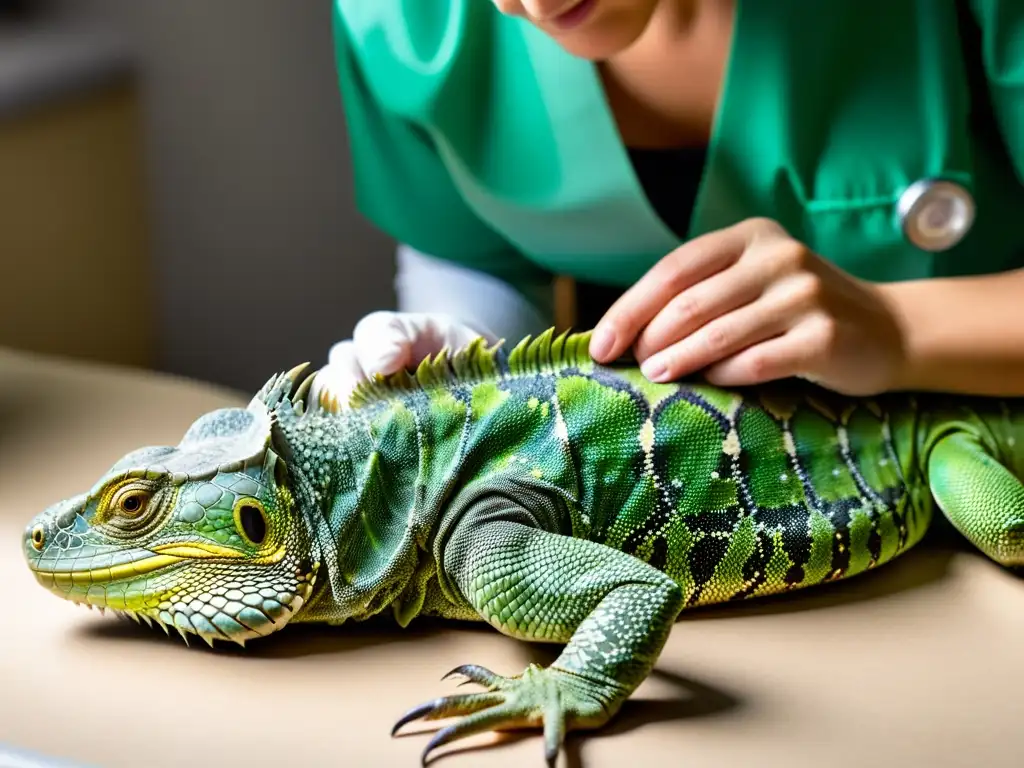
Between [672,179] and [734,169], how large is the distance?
0.14 metres

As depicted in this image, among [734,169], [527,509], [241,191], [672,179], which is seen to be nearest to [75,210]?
[241,191]

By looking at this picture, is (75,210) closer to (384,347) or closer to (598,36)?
(384,347)

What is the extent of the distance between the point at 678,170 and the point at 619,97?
0.13 meters

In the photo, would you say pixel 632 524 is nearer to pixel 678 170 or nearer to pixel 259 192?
pixel 678 170

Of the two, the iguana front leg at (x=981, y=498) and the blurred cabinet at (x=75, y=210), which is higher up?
the blurred cabinet at (x=75, y=210)

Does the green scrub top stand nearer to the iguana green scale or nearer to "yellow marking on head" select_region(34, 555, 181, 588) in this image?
the iguana green scale

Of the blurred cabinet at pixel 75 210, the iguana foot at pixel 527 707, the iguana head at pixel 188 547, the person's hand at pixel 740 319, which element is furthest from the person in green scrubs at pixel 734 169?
the blurred cabinet at pixel 75 210

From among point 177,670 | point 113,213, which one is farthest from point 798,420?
point 113,213

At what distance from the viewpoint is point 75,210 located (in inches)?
86.5

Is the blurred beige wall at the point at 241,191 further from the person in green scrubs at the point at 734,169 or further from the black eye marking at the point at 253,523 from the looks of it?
the black eye marking at the point at 253,523

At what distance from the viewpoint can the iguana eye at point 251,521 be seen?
3.32 ft

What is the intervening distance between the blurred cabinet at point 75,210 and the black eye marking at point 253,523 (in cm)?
128

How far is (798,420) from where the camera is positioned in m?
1.19

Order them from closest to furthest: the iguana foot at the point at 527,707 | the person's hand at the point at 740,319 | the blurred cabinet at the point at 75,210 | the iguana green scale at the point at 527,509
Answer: the iguana foot at the point at 527,707 < the iguana green scale at the point at 527,509 < the person's hand at the point at 740,319 < the blurred cabinet at the point at 75,210
